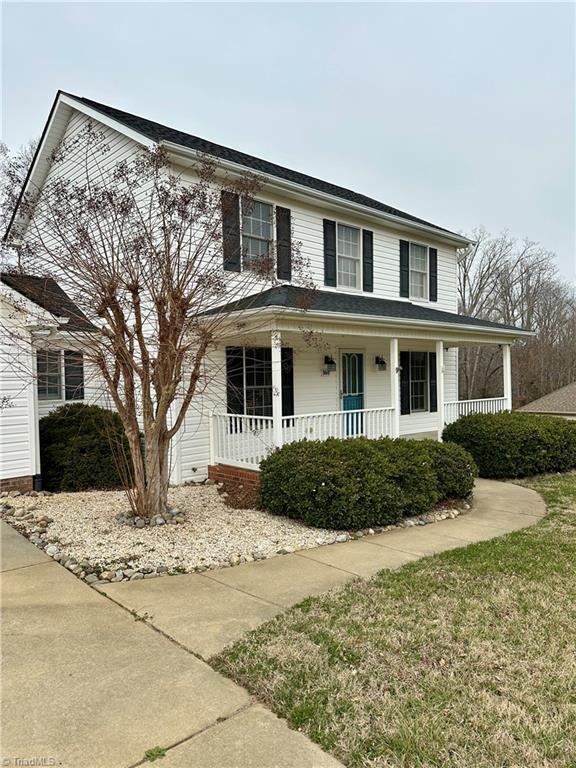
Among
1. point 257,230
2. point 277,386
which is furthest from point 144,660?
point 257,230

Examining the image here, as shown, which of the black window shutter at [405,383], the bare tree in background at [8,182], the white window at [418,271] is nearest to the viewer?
the bare tree in background at [8,182]

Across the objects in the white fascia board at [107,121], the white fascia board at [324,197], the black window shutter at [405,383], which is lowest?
the black window shutter at [405,383]

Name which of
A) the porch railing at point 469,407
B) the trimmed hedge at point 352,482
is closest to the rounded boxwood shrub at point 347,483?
the trimmed hedge at point 352,482

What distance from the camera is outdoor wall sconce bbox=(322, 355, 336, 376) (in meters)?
11.2

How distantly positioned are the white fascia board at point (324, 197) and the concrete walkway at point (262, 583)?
17.5 feet

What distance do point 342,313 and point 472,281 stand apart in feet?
88.9

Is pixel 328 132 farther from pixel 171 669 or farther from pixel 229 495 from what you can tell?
pixel 171 669

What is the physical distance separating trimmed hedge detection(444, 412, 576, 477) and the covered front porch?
85cm

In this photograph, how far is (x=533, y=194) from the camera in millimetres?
27531

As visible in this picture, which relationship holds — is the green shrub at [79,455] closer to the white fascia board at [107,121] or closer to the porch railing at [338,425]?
the porch railing at [338,425]

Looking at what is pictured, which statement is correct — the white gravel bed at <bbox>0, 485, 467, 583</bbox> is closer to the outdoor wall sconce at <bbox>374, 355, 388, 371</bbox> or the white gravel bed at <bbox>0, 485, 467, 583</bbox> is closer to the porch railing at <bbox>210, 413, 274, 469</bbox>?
the porch railing at <bbox>210, 413, 274, 469</bbox>

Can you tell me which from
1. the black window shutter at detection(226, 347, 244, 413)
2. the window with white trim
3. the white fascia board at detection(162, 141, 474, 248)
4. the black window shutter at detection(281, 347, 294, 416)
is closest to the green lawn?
the black window shutter at detection(226, 347, 244, 413)

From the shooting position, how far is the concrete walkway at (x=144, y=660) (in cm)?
237

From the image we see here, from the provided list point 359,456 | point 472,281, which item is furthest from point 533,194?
point 359,456
